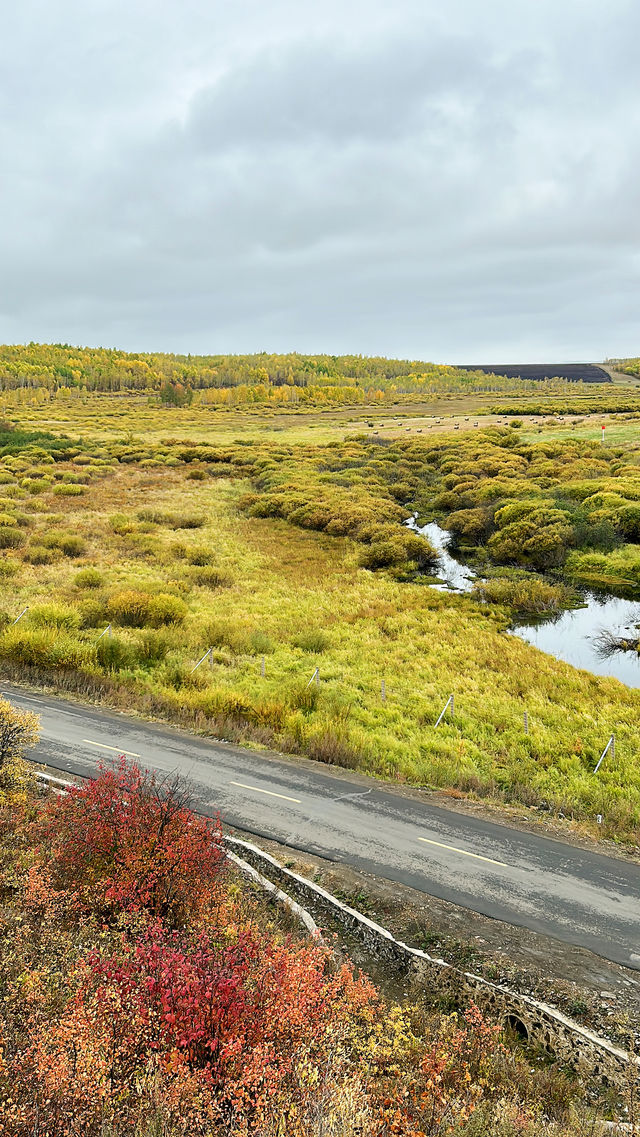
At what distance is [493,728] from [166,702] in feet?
38.6

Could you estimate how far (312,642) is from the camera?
28375mm

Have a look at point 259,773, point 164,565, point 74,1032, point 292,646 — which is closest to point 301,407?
point 164,565

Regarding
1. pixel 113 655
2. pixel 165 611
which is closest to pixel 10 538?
pixel 165 611

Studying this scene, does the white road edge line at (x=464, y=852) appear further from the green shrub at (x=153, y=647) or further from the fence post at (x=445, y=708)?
the green shrub at (x=153, y=647)

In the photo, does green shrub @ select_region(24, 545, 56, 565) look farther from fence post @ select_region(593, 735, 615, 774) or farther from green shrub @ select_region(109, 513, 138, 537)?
fence post @ select_region(593, 735, 615, 774)

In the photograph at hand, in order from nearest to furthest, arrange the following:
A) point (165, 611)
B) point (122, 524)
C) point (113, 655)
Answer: point (113, 655) < point (165, 611) < point (122, 524)

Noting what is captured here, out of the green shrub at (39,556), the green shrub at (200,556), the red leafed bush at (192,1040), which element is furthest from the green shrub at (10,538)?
the red leafed bush at (192,1040)

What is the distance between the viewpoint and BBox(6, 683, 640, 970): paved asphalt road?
12.3 meters

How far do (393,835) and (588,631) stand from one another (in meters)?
21.2

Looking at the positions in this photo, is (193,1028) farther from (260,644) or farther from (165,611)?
(165,611)

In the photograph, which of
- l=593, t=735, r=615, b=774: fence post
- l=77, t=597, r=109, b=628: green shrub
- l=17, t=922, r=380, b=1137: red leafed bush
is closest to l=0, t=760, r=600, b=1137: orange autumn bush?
l=17, t=922, r=380, b=1137: red leafed bush

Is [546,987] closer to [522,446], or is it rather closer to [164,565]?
[164,565]

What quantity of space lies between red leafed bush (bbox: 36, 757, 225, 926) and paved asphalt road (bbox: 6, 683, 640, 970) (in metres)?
3.90

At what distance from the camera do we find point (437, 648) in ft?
94.1
